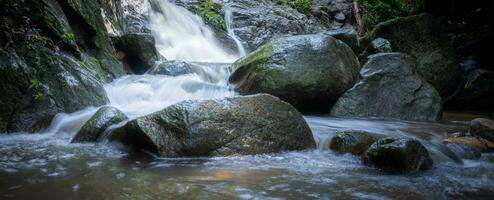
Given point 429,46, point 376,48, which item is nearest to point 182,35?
point 376,48

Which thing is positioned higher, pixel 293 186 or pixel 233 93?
pixel 233 93

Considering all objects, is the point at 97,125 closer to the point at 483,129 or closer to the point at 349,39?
the point at 483,129

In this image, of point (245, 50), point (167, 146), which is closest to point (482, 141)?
point (167, 146)

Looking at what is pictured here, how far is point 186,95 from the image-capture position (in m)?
7.91

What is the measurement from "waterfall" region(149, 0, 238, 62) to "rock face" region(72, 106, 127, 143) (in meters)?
6.06

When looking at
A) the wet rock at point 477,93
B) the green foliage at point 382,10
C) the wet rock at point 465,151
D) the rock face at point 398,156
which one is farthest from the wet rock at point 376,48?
the green foliage at point 382,10

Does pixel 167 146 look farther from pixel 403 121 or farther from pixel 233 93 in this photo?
pixel 403 121

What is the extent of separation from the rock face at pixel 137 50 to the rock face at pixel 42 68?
59.1 inches

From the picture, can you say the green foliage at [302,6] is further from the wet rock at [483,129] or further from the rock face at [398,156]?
the rock face at [398,156]

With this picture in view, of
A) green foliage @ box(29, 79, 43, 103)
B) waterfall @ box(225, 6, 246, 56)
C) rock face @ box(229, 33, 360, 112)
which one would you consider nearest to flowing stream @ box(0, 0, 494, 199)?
green foliage @ box(29, 79, 43, 103)

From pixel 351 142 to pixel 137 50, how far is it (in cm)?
583

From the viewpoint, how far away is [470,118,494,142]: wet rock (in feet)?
17.8

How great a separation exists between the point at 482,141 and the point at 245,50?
908 cm

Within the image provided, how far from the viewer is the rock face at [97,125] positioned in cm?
482
